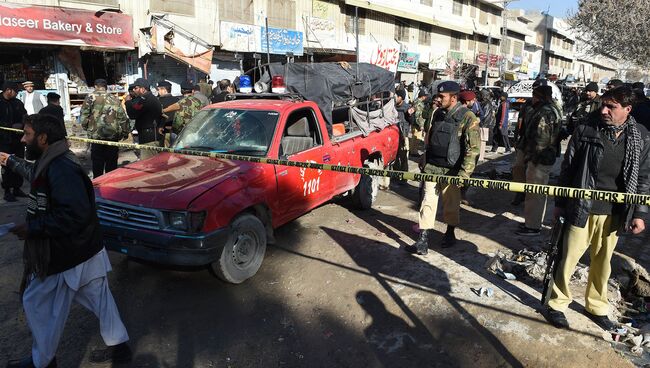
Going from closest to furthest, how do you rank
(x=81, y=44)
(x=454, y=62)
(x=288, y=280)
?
(x=288, y=280), (x=81, y=44), (x=454, y=62)

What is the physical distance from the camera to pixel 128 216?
12.7 ft

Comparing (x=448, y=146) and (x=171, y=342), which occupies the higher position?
(x=448, y=146)

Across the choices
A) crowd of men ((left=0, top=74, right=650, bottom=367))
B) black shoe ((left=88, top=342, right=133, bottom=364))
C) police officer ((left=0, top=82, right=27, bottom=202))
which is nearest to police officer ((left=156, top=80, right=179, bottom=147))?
police officer ((left=0, top=82, right=27, bottom=202))

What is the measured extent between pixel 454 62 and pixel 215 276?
102ft

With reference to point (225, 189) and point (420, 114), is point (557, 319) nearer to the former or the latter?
point (225, 189)

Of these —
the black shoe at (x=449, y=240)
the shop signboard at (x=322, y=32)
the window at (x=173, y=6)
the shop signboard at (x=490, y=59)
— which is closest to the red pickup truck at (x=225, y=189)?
the black shoe at (x=449, y=240)

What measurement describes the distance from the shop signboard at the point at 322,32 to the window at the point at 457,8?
14189 mm

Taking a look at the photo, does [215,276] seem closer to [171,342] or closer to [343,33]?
[171,342]

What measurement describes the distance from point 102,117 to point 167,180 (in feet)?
11.5

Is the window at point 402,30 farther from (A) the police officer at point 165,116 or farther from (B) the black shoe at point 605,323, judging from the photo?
(B) the black shoe at point 605,323

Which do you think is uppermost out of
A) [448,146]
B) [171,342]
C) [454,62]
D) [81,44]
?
[454,62]

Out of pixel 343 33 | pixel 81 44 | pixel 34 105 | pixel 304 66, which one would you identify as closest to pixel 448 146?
pixel 304 66

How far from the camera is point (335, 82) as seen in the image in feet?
21.1

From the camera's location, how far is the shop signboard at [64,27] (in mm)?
11094
